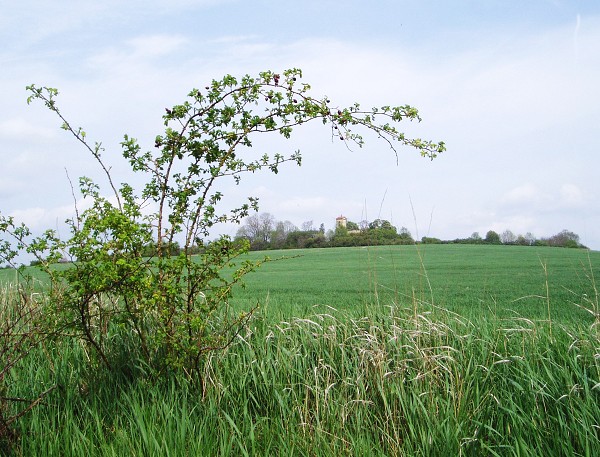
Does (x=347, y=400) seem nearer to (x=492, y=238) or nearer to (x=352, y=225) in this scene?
(x=352, y=225)

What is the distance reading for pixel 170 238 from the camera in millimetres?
3914

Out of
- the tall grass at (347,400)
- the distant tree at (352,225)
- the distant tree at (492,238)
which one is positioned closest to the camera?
the tall grass at (347,400)

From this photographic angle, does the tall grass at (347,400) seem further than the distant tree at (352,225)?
No

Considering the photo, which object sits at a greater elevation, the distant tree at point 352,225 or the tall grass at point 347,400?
the distant tree at point 352,225

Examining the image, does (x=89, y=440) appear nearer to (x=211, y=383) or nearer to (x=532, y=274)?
(x=211, y=383)

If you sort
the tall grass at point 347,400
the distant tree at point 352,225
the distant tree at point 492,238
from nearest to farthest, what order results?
the tall grass at point 347,400 → the distant tree at point 352,225 → the distant tree at point 492,238

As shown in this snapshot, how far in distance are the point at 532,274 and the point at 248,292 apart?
243 inches

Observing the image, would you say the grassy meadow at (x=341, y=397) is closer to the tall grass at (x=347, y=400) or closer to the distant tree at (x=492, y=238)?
the tall grass at (x=347, y=400)

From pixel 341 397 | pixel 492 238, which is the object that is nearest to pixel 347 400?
pixel 341 397

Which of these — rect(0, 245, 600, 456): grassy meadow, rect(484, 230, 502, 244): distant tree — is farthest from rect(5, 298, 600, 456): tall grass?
rect(484, 230, 502, 244): distant tree

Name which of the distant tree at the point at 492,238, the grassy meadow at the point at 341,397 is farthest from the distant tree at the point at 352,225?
the distant tree at the point at 492,238

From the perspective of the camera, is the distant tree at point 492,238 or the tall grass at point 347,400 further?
the distant tree at point 492,238

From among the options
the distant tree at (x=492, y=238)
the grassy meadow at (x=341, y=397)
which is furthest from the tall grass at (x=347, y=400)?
the distant tree at (x=492, y=238)

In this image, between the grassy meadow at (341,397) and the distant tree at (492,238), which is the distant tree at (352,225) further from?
the distant tree at (492,238)
